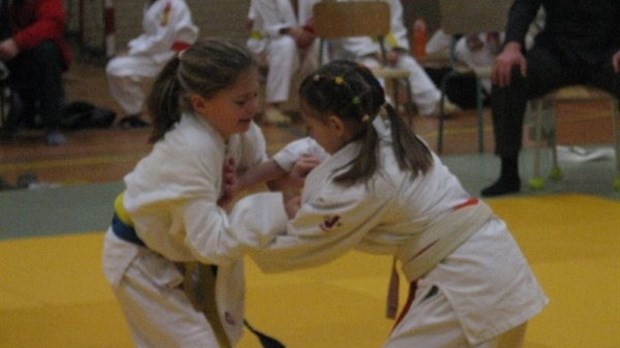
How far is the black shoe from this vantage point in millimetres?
7836

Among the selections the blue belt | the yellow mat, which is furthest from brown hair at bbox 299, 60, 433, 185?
the yellow mat

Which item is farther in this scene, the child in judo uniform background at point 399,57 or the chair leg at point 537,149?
the child in judo uniform background at point 399,57

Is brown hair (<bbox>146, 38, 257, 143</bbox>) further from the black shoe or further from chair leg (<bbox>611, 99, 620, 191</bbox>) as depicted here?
chair leg (<bbox>611, 99, 620, 191</bbox>)

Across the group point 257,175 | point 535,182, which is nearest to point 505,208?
point 535,182

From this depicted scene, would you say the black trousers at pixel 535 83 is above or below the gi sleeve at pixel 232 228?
below

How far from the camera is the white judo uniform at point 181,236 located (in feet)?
11.1

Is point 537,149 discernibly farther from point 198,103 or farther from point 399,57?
point 198,103

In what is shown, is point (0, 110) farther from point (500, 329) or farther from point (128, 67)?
point (500, 329)

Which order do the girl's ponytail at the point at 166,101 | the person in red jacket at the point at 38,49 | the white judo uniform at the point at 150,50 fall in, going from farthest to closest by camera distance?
the white judo uniform at the point at 150,50, the person in red jacket at the point at 38,49, the girl's ponytail at the point at 166,101

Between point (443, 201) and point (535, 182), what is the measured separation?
4.81 metres

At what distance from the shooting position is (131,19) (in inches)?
677

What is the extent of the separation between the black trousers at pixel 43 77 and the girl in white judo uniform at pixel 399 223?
26.2 ft

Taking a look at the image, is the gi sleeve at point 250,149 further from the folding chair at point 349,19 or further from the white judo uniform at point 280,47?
the white judo uniform at point 280,47

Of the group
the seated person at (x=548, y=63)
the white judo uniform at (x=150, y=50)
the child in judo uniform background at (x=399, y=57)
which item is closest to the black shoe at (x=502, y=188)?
the seated person at (x=548, y=63)
